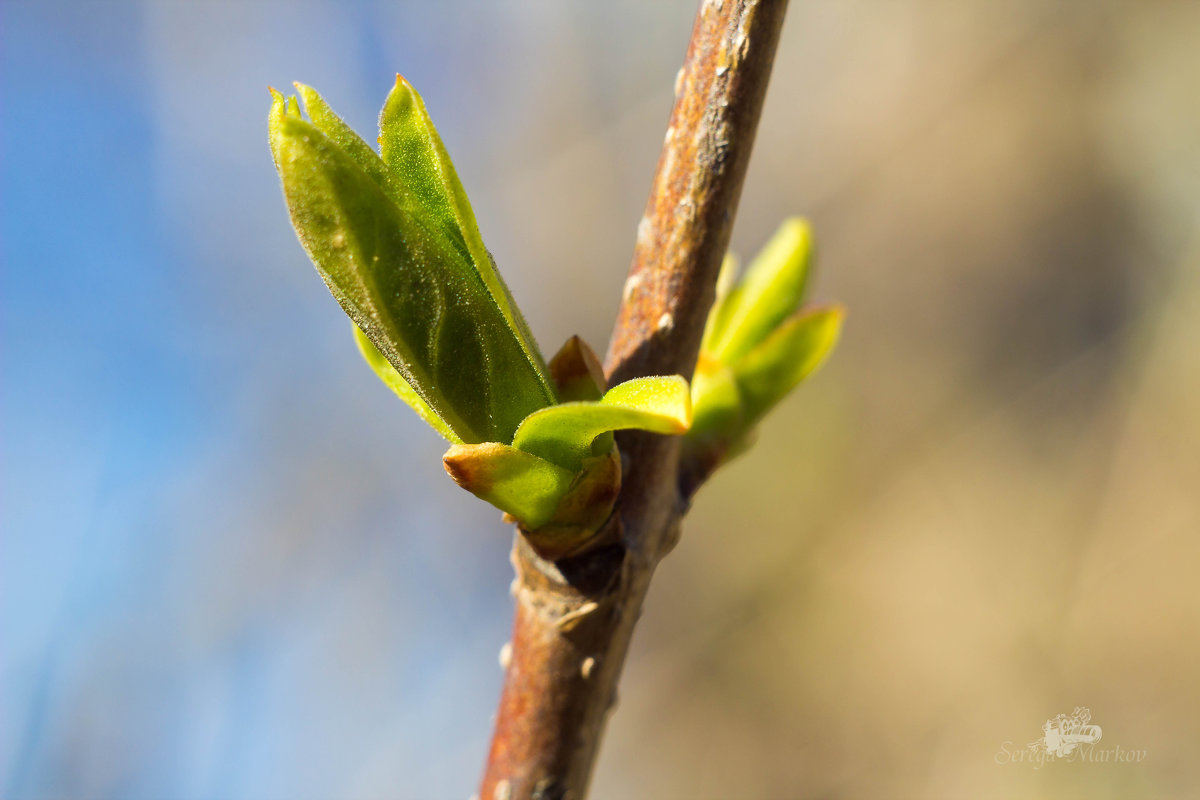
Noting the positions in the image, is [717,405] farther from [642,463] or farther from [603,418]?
[603,418]

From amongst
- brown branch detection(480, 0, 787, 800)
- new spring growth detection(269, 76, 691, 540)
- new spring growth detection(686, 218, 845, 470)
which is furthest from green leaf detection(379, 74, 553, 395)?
new spring growth detection(686, 218, 845, 470)

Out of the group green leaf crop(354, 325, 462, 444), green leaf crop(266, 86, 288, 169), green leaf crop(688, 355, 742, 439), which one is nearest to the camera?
green leaf crop(266, 86, 288, 169)

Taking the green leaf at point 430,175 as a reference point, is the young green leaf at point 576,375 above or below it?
below

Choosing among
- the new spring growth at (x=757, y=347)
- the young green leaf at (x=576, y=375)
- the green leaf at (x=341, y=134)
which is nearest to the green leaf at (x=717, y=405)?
the new spring growth at (x=757, y=347)

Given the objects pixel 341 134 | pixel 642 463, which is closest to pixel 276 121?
pixel 341 134

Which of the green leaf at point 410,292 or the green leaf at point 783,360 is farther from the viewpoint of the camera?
the green leaf at point 783,360

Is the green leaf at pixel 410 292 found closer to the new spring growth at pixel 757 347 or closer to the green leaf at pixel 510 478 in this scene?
the green leaf at pixel 510 478

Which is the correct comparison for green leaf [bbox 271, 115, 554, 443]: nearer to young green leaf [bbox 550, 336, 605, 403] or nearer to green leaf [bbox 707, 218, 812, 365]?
young green leaf [bbox 550, 336, 605, 403]

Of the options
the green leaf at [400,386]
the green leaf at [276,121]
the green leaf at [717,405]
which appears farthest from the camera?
the green leaf at [717,405]
